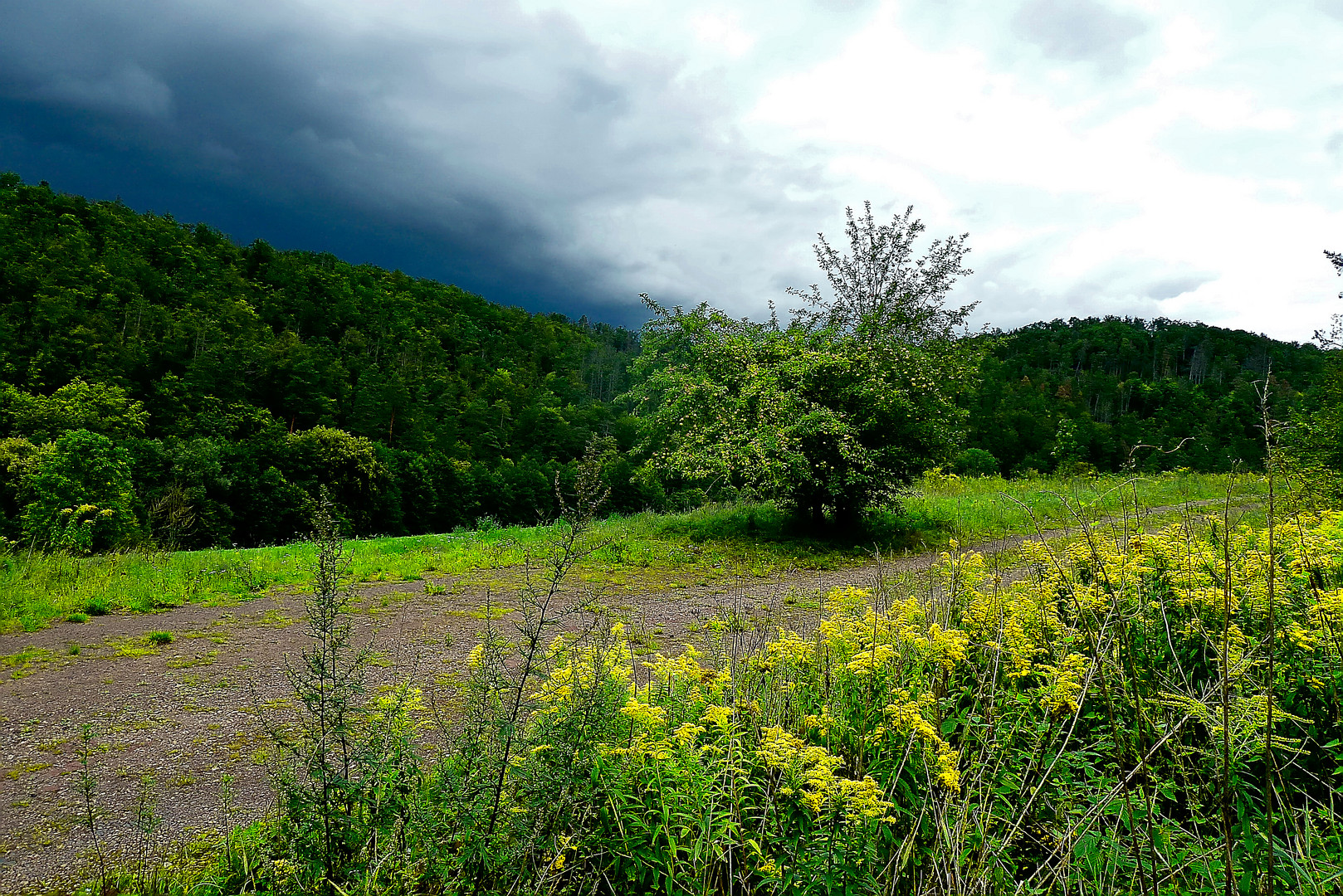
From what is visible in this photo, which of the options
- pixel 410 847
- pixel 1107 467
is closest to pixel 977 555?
pixel 410 847

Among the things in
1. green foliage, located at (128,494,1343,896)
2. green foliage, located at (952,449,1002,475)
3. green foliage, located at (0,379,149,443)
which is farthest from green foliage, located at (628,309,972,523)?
green foliage, located at (0,379,149,443)

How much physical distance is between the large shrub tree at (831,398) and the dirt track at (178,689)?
115 inches

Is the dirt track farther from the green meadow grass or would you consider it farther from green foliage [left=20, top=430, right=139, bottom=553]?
green foliage [left=20, top=430, right=139, bottom=553]

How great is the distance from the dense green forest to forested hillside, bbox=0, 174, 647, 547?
0.68 feet

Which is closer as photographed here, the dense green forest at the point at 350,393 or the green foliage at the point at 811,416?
the green foliage at the point at 811,416

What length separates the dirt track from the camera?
3.36m

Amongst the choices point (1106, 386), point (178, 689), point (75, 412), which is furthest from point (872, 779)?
point (1106, 386)

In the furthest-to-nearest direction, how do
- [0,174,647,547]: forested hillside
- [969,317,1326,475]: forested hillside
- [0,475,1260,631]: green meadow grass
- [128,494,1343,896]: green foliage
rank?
[969,317,1326,475]: forested hillside
[0,174,647,547]: forested hillside
[0,475,1260,631]: green meadow grass
[128,494,1343,896]: green foliage

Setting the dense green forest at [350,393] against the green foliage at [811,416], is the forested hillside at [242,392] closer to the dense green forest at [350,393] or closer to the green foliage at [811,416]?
the dense green forest at [350,393]

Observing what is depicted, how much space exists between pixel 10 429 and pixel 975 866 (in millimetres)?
58532

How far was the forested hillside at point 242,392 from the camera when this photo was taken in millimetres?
37344

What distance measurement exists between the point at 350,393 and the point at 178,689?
6953 cm

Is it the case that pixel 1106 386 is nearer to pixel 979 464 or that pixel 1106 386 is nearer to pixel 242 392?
pixel 979 464

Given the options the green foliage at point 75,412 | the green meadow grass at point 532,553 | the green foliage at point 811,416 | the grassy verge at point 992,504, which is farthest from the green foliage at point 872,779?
the green foliage at point 75,412
